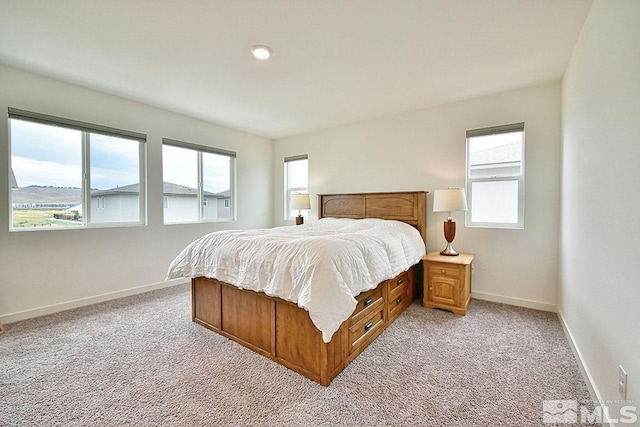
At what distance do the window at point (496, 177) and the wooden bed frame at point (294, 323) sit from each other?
49.2 inches

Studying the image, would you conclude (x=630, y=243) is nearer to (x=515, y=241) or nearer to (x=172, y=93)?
(x=515, y=241)

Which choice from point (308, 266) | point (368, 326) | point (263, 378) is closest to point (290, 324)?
point (263, 378)

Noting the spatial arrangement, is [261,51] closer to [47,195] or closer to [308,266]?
[308,266]

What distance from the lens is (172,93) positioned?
3.21 m

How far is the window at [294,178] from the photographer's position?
16.7 feet

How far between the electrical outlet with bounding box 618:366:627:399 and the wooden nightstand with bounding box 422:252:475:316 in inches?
61.0

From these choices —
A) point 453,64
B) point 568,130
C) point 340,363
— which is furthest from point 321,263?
point 568,130

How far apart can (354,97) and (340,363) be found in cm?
293

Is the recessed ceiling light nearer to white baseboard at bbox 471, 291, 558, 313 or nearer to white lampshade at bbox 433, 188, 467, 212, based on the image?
white lampshade at bbox 433, 188, 467, 212

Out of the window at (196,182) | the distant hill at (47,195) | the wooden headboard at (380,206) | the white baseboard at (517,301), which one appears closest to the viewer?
the distant hill at (47,195)

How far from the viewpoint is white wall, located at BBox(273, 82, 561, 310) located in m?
2.91

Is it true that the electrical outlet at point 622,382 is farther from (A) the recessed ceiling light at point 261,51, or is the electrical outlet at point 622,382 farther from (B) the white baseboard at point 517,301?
(A) the recessed ceiling light at point 261,51

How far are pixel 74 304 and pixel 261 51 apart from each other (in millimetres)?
3447

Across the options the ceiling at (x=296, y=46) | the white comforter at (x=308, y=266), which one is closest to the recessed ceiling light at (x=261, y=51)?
the ceiling at (x=296, y=46)
